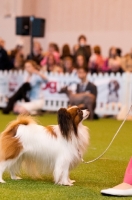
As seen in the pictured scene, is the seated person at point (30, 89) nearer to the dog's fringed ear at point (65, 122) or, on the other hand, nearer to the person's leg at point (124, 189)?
the dog's fringed ear at point (65, 122)

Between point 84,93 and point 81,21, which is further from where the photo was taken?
point 81,21

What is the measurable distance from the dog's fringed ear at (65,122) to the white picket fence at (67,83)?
23.7 feet

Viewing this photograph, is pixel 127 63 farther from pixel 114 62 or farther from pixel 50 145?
pixel 50 145

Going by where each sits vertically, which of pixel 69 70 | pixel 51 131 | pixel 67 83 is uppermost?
pixel 51 131

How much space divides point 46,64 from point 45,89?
76 centimetres

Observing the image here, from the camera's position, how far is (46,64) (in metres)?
13.6

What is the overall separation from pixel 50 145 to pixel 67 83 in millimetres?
7842

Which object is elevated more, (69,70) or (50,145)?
(50,145)

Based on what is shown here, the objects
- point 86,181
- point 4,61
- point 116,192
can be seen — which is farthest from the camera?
point 4,61

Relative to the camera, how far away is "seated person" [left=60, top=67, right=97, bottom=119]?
11.8m

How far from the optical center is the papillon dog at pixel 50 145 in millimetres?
5059

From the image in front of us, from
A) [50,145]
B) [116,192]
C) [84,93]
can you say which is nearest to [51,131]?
[50,145]

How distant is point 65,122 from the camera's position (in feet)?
16.3

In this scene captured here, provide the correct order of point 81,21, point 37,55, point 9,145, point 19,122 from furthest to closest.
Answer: point 81,21 < point 37,55 < point 19,122 < point 9,145
